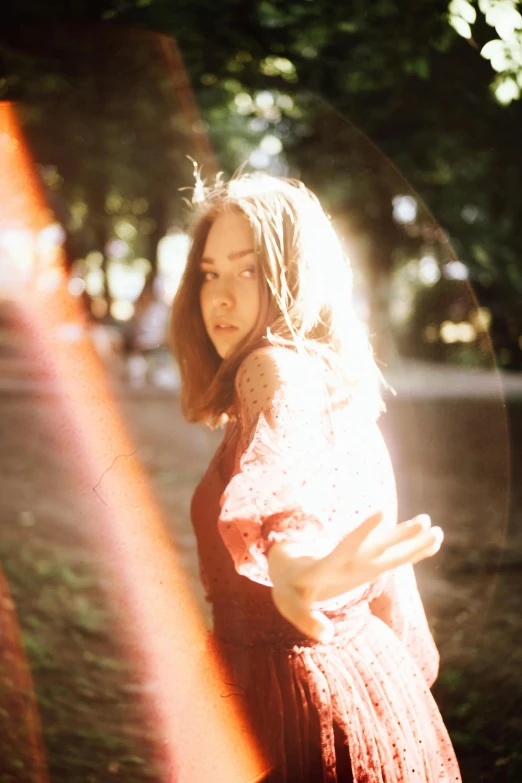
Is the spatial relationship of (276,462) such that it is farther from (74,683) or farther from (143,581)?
(143,581)

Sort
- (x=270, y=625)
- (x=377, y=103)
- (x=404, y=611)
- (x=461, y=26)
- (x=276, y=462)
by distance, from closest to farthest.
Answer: (x=276, y=462)
(x=270, y=625)
(x=404, y=611)
(x=461, y=26)
(x=377, y=103)

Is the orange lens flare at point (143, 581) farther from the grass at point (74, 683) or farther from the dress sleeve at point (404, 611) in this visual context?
the dress sleeve at point (404, 611)

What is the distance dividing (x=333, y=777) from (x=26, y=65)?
4.07 metres

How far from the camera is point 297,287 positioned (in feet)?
5.42

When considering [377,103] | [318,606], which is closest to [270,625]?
[318,606]

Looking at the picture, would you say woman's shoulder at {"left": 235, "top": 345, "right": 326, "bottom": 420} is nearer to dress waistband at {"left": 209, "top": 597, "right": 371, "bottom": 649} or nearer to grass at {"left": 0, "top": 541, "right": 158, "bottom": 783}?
dress waistband at {"left": 209, "top": 597, "right": 371, "bottom": 649}

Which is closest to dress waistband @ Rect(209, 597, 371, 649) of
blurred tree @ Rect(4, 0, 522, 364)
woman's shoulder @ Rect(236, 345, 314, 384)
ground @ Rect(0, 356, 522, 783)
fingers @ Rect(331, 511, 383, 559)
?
fingers @ Rect(331, 511, 383, 559)

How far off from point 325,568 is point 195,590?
4610 millimetres

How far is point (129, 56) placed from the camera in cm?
444

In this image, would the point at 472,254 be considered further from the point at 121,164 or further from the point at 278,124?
the point at 121,164

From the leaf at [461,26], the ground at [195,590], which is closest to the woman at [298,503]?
the ground at [195,590]

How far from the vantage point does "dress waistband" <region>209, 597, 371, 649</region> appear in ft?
5.31

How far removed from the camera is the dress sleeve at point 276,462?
1344mm

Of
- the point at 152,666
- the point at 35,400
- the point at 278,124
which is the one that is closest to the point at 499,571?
the point at 152,666
